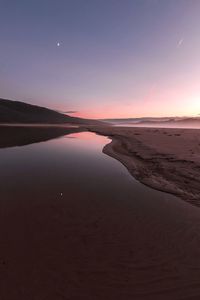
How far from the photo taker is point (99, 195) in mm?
9242

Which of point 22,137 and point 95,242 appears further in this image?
point 22,137

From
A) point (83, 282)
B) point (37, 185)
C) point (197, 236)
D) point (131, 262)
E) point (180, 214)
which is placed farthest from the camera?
point (37, 185)

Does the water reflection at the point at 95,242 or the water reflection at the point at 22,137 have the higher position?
the water reflection at the point at 95,242

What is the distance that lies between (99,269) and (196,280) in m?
2.15

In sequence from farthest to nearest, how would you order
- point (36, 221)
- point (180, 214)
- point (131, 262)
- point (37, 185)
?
point (37, 185)
point (180, 214)
point (36, 221)
point (131, 262)

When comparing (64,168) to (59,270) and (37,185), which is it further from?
(59,270)

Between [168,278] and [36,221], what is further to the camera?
[36,221]

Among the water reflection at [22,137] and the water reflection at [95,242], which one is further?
the water reflection at [22,137]

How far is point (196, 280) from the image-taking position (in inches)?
174

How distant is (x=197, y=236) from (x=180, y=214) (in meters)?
1.43

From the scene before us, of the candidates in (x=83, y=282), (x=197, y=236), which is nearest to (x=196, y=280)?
(x=197, y=236)

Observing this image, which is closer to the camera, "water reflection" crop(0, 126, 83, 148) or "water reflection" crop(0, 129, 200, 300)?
"water reflection" crop(0, 129, 200, 300)

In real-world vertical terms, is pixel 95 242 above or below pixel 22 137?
above

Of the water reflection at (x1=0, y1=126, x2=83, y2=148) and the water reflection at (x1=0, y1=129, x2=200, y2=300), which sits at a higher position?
the water reflection at (x1=0, y1=129, x2=200, y2=300)
